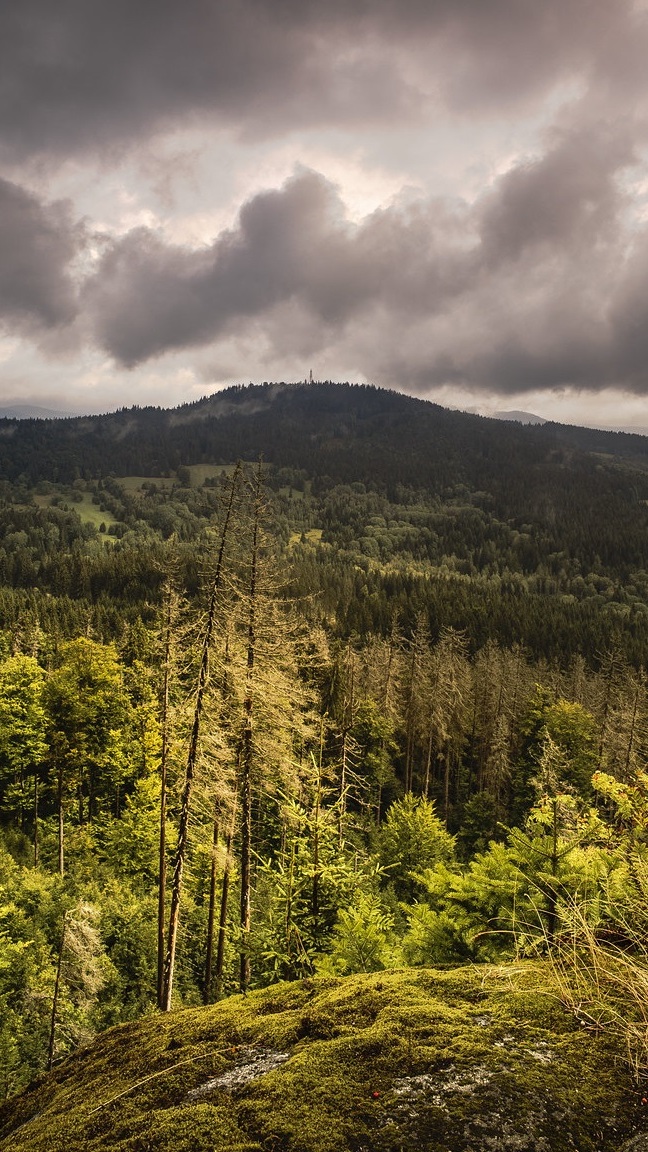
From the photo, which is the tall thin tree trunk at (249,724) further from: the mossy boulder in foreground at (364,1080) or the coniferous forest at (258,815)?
the mossy boulder in foreground at (364,1080)

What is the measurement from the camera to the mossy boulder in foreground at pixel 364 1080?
2.87 m

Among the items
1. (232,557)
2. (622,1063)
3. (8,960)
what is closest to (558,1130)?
(622,1063)

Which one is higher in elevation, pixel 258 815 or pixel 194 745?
pixel 194 745

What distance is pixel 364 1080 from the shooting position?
3.39 metres

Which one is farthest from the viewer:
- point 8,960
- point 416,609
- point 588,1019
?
point 416,609

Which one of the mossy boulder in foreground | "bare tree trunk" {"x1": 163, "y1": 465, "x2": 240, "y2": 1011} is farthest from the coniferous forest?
the mossy boulder in foreground

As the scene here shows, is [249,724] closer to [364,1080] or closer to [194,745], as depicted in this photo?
[194,745]

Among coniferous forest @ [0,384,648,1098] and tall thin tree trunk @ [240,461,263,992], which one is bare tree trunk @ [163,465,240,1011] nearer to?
coniferous forest @ [0,384,648,1098]

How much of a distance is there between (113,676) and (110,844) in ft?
32.3

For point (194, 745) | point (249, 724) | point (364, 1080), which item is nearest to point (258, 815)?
point (249, 724)

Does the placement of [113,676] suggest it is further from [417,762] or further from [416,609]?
[416,609]

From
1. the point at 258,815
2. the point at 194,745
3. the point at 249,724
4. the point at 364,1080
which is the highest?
the point at 364,1080

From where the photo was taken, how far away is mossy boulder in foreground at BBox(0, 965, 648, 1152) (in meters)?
2.87

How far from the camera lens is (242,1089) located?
11.7 ft
